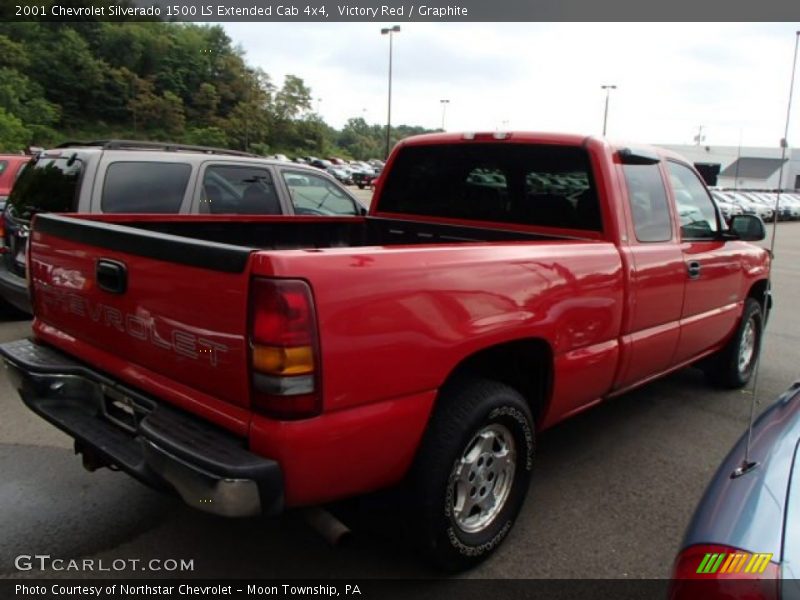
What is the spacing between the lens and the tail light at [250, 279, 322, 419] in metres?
1.98

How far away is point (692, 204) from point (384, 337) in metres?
3.11

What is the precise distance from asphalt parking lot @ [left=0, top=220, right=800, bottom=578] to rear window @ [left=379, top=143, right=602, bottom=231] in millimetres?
1462

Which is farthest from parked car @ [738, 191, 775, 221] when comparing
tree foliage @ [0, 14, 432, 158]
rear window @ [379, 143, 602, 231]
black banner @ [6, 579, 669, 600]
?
tree foliage @ [0, 14, 432, 158]

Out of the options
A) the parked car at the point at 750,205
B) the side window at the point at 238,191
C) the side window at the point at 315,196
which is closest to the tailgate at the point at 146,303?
the side window at the point at 238,191

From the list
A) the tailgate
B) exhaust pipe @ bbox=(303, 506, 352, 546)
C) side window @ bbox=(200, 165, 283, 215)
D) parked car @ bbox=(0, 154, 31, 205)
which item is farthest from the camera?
parked car @ bbox=(0, 154, 31, 205)

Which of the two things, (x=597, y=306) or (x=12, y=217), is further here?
(x=12, y=217)

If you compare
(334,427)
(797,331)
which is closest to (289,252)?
(334,427)

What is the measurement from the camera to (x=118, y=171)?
5.58 meters

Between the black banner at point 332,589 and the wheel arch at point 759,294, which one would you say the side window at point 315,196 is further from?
the black banner at point 332,589

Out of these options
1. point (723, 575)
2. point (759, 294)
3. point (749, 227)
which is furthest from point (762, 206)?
point (723, 575)

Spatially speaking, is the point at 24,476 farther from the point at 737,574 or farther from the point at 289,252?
the point at 737,574

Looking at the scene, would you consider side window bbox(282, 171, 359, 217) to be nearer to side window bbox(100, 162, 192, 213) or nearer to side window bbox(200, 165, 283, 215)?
side window bbox(200, 165, 283, 215)

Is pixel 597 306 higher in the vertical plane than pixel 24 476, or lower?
higher

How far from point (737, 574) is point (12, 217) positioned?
644cm
